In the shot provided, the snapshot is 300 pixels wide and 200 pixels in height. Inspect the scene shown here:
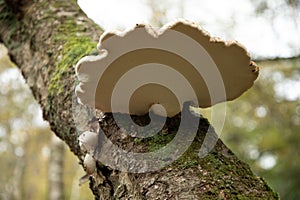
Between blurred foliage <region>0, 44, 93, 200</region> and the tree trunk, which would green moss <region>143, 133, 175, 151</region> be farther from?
blurred foliage <region>0, 44, 93, 200</region>

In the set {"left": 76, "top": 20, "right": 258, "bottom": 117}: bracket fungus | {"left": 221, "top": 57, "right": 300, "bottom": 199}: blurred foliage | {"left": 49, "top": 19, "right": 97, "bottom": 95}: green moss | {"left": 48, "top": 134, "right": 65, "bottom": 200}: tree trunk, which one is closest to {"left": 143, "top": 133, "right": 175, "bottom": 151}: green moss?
{"left": 76, "top": 20, "right": 258, "bottom": 117}: bracket fungus

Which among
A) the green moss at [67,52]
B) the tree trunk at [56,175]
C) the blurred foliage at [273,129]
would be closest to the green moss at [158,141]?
the green moss at [67,52]

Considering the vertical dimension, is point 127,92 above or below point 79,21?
above

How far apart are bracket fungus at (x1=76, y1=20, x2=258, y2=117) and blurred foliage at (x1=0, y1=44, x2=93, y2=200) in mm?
8345

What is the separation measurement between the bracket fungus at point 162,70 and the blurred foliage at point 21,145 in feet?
27.4

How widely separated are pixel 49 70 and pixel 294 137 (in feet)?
16.5

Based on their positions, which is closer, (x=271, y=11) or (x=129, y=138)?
(x=129, y=138)

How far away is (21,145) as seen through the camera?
14641 millimetres

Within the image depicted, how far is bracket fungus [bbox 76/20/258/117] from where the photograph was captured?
1.04m

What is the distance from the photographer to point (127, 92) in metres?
1.25

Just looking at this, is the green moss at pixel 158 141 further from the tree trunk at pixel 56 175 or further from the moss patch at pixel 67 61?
the tree trunk at pixel 56 175

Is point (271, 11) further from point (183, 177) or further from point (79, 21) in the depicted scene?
point (183, 177)

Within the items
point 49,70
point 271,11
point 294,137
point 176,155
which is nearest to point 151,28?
point 176,155

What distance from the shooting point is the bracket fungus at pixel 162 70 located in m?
1.04
